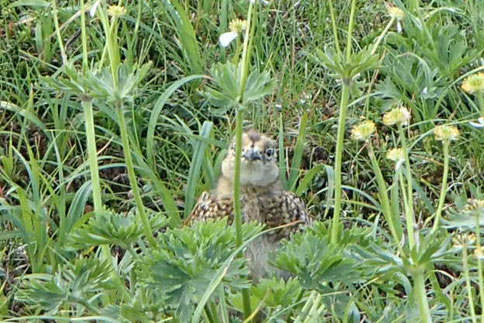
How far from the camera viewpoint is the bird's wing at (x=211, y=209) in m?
5.16

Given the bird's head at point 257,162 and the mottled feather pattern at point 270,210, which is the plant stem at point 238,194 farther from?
the bird's head at point 257,162

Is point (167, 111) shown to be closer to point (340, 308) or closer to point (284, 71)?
point (284, 71)

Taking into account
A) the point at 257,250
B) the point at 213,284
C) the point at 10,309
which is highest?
the point at 213,284

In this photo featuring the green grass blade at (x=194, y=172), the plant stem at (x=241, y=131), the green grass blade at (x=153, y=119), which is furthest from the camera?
the green grass blade at (x=153, y=119)

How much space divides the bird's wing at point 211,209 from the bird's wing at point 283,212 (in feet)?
0.48

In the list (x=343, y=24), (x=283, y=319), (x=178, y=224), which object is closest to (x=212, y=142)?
(x=178, y=224)

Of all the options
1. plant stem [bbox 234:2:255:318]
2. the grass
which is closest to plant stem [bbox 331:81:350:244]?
the grass

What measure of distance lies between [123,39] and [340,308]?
9.26 feet

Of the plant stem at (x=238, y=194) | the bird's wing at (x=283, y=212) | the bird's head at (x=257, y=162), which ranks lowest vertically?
the bird's wing at (x=283, y=212)

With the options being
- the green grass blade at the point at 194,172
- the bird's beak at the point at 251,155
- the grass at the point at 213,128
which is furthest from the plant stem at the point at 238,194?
the green grass blade at the point at 194,172

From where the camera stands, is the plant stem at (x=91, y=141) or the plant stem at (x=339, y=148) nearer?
the plant stem at (x=339, y=148)

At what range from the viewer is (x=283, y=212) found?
5.20 m

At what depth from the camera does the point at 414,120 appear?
634cm

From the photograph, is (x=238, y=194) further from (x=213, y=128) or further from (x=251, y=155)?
(x=213, y=128)
